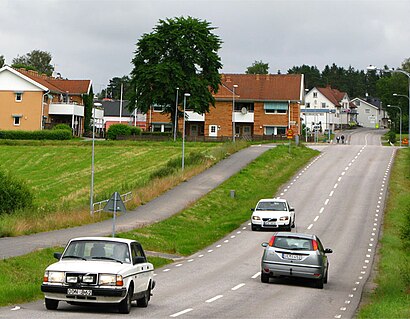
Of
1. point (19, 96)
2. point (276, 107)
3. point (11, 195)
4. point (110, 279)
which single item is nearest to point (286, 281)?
point (110, 279)

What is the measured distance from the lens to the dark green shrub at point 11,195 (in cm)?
3647

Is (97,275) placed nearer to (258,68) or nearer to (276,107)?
(276,107)

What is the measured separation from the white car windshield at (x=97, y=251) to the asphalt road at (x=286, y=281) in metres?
1.02

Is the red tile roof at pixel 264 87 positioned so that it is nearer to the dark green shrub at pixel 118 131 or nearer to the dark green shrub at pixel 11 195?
the dark green shrub at pixel 118 131

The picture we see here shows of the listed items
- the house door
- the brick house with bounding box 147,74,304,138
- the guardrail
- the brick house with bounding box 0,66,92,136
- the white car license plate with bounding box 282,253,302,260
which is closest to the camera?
the white car license plate with bounding box 282,253,302,260

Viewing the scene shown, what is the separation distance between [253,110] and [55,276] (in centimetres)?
9484

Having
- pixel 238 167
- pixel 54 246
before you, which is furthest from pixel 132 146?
pixel 54 246

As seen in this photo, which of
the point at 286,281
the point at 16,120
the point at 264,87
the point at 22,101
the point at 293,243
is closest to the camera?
the point at 293,243

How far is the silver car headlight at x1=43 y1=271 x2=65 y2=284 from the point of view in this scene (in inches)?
594

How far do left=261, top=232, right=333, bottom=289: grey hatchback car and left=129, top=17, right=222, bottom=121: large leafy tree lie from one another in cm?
6663

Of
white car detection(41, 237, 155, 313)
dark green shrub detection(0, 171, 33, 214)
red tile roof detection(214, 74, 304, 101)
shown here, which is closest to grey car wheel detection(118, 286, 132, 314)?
white car detection(41, 237, 155, 313)

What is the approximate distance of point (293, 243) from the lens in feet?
75.1

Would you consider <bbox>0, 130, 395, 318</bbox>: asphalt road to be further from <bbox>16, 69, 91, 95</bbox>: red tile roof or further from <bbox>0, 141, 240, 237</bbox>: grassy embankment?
<bbox>16, 69, 91, 95</bbox>: red tile roof

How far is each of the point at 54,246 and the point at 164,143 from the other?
193ft
